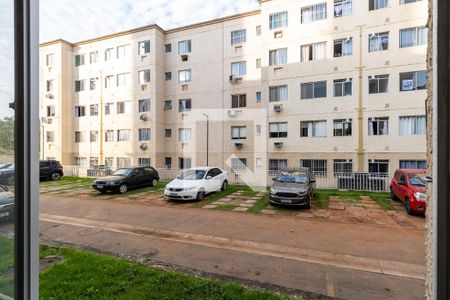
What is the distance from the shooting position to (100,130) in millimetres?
19250

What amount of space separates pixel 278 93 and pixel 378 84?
4.89m

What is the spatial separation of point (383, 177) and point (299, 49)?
25.4 ft

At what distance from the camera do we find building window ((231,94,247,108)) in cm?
1602

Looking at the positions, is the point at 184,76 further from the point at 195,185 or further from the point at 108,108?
the point at 195,185

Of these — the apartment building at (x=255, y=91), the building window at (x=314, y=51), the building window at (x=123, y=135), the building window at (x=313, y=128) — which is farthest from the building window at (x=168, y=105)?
the building window at (x=314, y=51)

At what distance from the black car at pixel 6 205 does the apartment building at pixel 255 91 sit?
1201 cm

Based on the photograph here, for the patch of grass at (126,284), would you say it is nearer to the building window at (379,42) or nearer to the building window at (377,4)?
the building window at (379,42)

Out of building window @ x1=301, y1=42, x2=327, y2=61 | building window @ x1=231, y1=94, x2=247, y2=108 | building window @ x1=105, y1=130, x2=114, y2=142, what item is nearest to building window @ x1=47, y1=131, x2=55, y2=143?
building window @ x1=105, y1=130, x2=114, y2=142

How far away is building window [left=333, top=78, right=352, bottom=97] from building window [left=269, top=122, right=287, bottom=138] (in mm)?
3085

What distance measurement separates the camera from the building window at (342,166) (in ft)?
43.5

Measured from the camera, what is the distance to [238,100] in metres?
16.2

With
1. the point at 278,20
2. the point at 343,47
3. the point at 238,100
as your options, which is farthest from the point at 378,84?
the point at 238,100

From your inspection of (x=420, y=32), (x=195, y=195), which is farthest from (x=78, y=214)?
(x=420, y=32)

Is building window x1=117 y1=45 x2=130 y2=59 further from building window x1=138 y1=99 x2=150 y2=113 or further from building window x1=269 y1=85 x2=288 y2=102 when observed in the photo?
building window x1=269 y1=85 x2=288 y2=102
